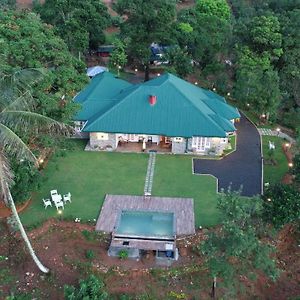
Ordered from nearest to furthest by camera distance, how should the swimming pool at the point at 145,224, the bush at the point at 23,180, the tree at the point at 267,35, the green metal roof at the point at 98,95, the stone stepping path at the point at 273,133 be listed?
the bush at the point at 23,180 < the swimming pool at the point at 145,224 < the green metal roof at the point at 98,95 < the stone stepping path at the point at 273,133 < the tree at the point at 267,35

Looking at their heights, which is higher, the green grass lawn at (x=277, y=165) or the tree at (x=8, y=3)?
the tree at (x=8, y=3)

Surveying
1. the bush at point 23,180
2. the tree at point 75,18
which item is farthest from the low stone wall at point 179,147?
the tree at point 75,18

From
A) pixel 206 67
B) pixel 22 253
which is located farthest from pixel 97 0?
pixel 22 253

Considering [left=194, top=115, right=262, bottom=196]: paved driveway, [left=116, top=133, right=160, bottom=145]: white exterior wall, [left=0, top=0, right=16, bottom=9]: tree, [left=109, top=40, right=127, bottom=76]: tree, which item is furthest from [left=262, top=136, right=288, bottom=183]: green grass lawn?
[left=0, top=0, right=16, bottom=9]: tree

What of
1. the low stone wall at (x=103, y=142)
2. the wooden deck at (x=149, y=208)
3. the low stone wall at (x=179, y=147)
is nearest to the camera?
the wooden deck at (x=149, y=208)

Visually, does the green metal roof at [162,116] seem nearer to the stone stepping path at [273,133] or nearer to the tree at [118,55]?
the stone stepping path at [273,133]

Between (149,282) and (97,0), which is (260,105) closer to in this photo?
(149,282)

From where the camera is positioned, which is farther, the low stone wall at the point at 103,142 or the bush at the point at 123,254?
the low stone wall at the point at 103,142

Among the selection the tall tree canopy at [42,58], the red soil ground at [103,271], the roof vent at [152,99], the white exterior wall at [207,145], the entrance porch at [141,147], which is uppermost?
the tall tree canopy at [42,58]
